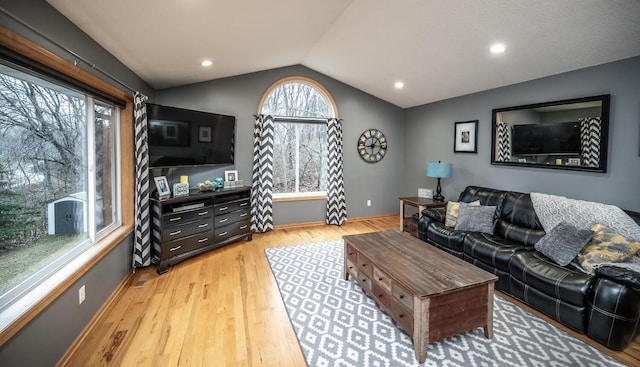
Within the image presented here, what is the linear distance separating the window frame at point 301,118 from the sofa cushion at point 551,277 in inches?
132

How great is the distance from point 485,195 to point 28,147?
181 inches

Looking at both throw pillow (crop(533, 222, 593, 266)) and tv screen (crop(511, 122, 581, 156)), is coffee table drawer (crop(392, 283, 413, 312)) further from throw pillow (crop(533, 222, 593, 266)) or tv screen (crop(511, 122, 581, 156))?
tv screen (crop(511, 122, 581, 156))

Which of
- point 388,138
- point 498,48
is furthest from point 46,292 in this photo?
point 388,138

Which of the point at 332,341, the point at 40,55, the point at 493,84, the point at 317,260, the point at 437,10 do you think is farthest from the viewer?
the point at 493,84

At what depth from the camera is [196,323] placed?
2260 mm

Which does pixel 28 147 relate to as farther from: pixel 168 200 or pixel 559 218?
pixel 559 218

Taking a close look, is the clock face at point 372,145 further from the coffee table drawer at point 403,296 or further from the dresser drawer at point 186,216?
the coffee table drawer at point 403,296

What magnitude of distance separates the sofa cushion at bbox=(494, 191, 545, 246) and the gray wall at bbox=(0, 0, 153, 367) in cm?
413

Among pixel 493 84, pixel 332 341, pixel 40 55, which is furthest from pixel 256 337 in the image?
pixel 493 84

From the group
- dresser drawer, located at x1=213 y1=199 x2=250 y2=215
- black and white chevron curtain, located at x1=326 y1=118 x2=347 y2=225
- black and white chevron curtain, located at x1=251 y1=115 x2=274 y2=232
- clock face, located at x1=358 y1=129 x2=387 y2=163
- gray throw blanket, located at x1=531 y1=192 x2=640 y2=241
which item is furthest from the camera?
clock face, located at x1=358 y1=129 x2=387 y2=163

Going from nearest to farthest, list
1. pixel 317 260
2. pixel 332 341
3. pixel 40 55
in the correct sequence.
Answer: pixel 40 55
pixel 332 341
pixel 317 260

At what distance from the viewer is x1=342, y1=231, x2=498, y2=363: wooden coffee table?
183cm

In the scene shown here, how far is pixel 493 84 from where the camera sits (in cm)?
383

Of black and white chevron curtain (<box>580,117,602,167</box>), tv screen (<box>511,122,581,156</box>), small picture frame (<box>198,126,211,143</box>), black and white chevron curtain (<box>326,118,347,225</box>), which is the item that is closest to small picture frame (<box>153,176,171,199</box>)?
small picture frame (<box>198,126,211,143</box>)
